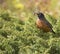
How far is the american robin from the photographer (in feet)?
21.1

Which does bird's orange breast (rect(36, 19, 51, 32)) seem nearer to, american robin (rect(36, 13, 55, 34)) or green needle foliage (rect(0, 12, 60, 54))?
american robin (rect(36, 13, 55, 34))

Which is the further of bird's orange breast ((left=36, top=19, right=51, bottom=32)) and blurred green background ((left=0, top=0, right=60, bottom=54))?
bird's orange breast ((left=36, top=19, right=51, bottom=32))

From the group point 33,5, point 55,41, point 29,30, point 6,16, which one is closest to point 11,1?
point 33,5

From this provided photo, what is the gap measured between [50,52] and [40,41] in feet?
0.95

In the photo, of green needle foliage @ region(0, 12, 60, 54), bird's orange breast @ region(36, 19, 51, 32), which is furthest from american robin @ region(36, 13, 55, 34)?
green needle foliage @ region(0, 12, 60, 54)

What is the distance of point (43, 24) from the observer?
6.72 metres

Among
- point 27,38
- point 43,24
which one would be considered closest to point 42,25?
point 43,24

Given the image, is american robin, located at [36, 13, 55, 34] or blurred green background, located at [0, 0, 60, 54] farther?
american robin, located at [36, 13, 55, 34]

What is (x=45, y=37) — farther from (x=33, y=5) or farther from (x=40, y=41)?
(x=33, y=5)

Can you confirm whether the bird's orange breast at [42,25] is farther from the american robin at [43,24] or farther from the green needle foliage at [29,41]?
the green needle foliage at [29,41]

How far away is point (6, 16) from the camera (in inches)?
281

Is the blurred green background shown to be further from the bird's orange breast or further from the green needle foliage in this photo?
the bird's orange breast

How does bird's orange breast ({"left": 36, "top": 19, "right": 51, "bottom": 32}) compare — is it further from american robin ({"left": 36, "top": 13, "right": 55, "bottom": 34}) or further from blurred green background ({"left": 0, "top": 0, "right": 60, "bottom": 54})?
blurred green background ({"left": 0, "top": 0, "right": 60, "bottom": 54})

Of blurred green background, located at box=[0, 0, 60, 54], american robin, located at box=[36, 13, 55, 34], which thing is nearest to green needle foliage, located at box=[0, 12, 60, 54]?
blurred green background, located at box=[0, 0, 60, 54]
